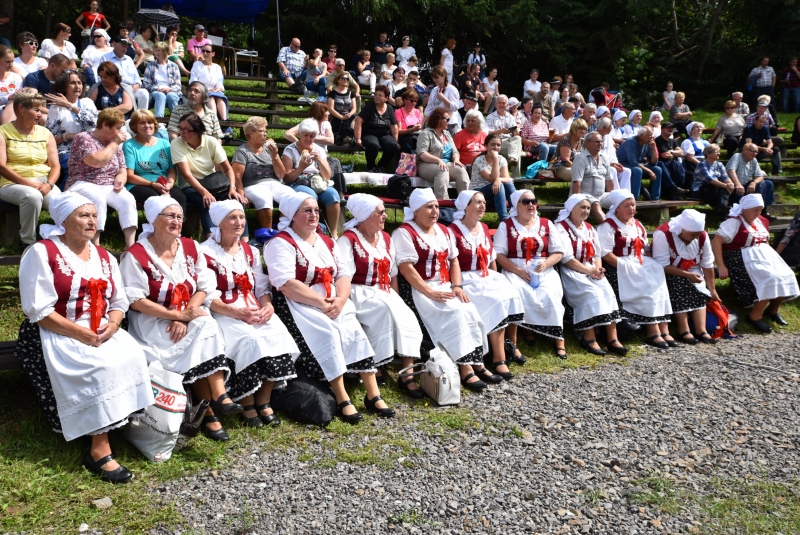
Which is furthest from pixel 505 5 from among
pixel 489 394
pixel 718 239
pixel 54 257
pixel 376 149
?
pixel 54 257

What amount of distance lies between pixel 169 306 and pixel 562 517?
2.61 metres

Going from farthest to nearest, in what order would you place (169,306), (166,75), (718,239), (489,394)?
1. (166,75)
2. (718,239)
3. (489,394)
4. (169,306)

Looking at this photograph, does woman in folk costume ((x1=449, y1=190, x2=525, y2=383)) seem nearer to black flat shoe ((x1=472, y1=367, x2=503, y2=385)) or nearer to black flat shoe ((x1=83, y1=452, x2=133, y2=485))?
black flat shoe ((x1=472, y1=367, x2=503, y2=385))

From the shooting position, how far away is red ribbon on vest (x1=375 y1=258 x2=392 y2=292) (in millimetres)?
5473

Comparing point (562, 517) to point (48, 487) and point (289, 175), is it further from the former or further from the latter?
point (289, 175)

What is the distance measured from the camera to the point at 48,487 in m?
3.73

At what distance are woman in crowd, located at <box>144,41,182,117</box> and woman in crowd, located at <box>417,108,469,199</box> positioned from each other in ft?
13.1

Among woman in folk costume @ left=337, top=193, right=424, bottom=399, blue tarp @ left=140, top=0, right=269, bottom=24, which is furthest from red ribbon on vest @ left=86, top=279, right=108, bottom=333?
blue tarp @ left=140, top=0, right=269, bottom=24

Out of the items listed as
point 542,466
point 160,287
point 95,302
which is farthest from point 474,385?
point 95,302

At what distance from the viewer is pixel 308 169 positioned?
7160mm

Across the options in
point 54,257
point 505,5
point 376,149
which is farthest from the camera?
point 505,5

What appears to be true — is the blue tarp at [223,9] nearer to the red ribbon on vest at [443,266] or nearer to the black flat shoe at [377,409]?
the red ribbon on vest at [443,266]

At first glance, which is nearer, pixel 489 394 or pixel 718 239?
pixel 489 394

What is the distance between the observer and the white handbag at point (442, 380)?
5.11 meters
